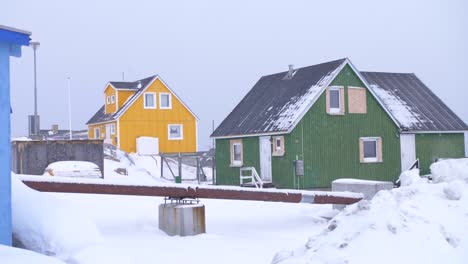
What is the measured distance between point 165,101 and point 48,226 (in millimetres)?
34224

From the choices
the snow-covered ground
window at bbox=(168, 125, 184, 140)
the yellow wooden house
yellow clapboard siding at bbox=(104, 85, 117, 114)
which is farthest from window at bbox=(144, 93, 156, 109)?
the snow-covered ground

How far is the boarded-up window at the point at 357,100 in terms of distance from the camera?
1099 inches

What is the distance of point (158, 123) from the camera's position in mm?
43219

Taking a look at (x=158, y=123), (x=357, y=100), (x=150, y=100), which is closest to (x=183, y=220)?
(x=357, y=100)

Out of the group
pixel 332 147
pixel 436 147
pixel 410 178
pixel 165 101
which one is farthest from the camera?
pixel 165 101

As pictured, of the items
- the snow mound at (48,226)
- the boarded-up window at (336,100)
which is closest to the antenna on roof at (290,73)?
the boarded-up window at (336,100)

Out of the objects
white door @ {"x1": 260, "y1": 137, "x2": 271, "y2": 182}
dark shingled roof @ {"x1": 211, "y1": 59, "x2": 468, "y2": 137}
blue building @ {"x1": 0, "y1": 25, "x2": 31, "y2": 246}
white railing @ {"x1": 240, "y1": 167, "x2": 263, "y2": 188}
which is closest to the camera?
blue building @ {"x1": 0, "y1": 25, "x2": 31, "y2": 246}

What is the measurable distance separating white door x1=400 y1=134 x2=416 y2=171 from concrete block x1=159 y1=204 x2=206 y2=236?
62.1 ft

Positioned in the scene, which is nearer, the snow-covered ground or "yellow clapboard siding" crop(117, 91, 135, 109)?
the snow-covered ground

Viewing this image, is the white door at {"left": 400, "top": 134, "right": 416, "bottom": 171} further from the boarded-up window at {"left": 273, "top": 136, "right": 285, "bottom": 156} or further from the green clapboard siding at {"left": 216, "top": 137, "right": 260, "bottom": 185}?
the green clapboard siding at {"left": 216, "top": 137, "right": 260, "bottom": 185}

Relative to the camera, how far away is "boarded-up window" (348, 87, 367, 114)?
2791 cm

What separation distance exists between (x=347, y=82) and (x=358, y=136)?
2.55m

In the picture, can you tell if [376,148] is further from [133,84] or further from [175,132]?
[133,84]

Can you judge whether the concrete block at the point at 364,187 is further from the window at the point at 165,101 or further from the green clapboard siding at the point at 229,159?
the window at the point at 165,101
